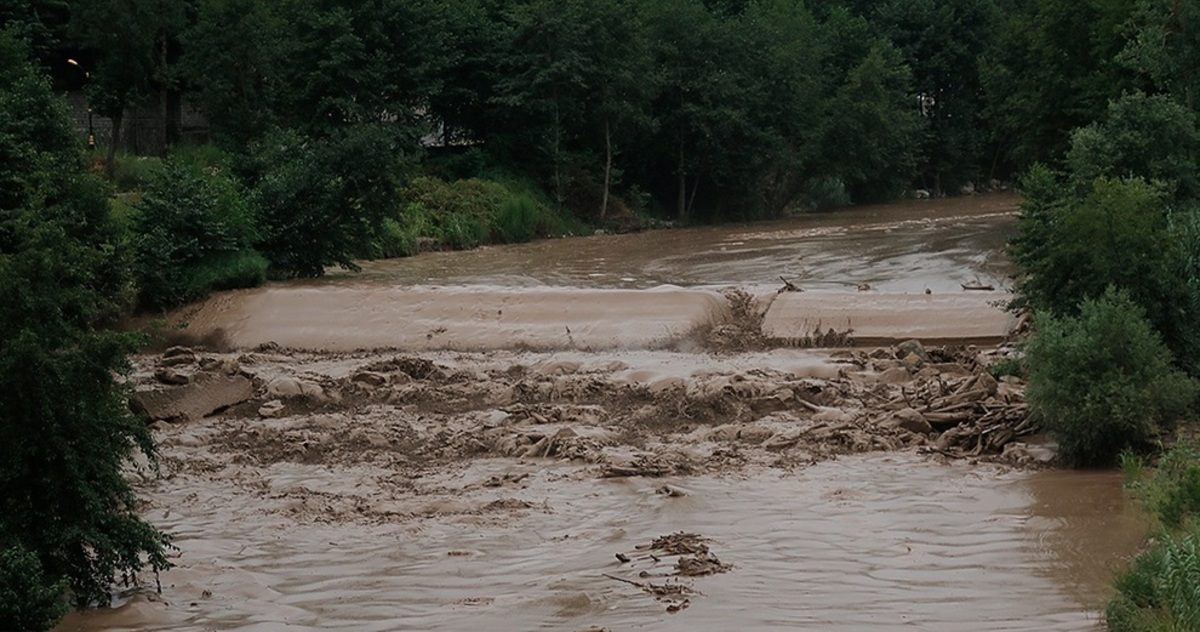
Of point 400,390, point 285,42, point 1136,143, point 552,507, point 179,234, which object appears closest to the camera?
point 552,507

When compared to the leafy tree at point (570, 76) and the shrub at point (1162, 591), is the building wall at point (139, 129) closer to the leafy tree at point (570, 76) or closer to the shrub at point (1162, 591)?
the leafy tree at point (570, 76)

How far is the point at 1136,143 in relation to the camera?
18.7 meters

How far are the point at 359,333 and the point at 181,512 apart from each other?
8381mm

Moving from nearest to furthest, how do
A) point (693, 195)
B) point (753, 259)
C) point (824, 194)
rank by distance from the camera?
point (753, 259)
point (693, 195)
point (824, 194)

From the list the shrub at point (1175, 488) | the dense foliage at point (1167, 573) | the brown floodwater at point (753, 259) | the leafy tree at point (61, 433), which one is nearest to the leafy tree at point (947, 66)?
the brown floodwater at point (753, 259)

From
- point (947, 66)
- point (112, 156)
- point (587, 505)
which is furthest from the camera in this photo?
point (947, 66)

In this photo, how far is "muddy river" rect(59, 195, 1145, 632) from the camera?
859cm

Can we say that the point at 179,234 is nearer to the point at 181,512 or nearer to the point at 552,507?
the point at 181,512

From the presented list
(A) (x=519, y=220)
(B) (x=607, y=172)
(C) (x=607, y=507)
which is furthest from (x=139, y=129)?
(C) (x=607, y=507)

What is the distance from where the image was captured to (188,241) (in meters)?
21.7

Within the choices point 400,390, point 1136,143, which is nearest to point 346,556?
point 400,390

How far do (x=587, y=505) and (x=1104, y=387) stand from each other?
433 centimetres

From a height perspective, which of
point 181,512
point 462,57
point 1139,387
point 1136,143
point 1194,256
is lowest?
point 181,512

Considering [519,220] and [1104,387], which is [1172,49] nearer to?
[1104,387]
